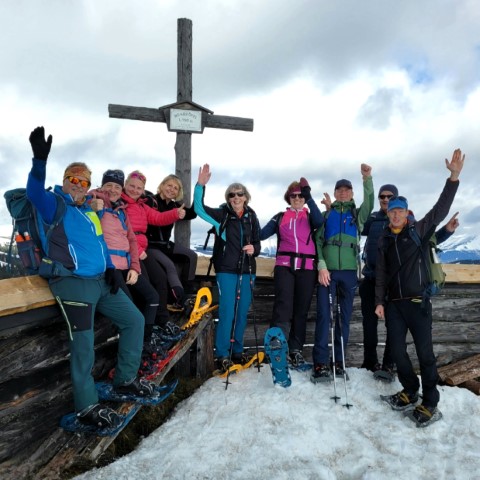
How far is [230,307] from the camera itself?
6070 millimetres

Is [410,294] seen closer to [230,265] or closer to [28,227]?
[230,265]

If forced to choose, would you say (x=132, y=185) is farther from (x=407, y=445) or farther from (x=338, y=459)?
(x=407, y=445)

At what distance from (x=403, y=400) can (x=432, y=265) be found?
1.89m

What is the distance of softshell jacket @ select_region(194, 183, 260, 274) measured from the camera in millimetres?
6156

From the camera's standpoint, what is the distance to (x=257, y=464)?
4.05 meters

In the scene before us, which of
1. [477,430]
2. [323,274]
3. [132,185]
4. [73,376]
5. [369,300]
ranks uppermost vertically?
[132,185]

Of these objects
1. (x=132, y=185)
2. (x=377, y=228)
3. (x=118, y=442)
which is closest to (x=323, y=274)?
(x=377, y=228)

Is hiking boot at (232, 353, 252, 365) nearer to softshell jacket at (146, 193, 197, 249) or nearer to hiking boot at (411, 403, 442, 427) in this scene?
softshell jacket at (146, 193, 197, 249)

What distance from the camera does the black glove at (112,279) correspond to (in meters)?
4.33

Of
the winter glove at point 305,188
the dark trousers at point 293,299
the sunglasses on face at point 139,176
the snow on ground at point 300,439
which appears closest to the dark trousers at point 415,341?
the snow on ground at point 300,439

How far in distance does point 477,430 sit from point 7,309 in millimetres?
5699

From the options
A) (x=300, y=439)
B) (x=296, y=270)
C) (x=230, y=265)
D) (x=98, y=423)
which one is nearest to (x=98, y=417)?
(x=98, y=423)

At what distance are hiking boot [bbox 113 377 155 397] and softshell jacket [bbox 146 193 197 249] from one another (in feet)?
7.56

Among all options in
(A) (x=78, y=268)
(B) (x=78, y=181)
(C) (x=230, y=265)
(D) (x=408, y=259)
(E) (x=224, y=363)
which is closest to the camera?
(A) (x=78, y=268)
